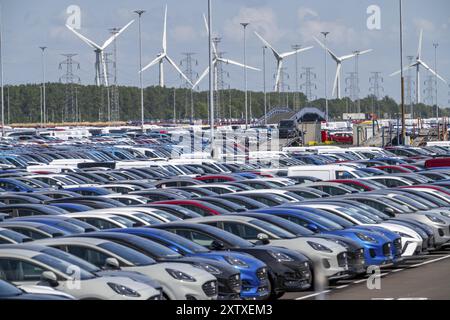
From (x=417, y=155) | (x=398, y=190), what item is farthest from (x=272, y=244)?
(x=417, y=155)

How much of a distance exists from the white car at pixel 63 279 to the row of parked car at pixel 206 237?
14 mm

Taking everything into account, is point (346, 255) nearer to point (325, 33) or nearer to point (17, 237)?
point (17, 237)

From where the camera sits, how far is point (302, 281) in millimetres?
18125

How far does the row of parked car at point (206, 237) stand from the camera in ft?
47.4

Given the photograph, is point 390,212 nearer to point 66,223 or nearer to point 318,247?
point 318,247

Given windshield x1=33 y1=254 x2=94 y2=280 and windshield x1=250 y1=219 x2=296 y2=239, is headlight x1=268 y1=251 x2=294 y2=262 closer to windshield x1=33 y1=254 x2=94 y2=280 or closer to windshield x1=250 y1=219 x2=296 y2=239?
windshield x1=250 y1=219 x2=296 y2=239

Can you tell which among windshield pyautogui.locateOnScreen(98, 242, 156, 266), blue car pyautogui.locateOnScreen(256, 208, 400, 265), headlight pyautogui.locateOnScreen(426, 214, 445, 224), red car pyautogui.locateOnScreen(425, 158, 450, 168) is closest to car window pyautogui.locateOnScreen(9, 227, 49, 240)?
windshield pyautogui.locateOnScreen(98, 242, 156, 266)

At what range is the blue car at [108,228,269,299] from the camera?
1694 cm

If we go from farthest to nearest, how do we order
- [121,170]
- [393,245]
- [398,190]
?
[121,170] → [398,190] → [393,245]

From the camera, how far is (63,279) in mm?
14023

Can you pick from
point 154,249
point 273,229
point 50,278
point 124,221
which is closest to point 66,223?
point 124,221

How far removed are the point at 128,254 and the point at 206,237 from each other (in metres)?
2.81

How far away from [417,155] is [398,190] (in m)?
26.2

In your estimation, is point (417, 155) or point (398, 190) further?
point (417, 155)
